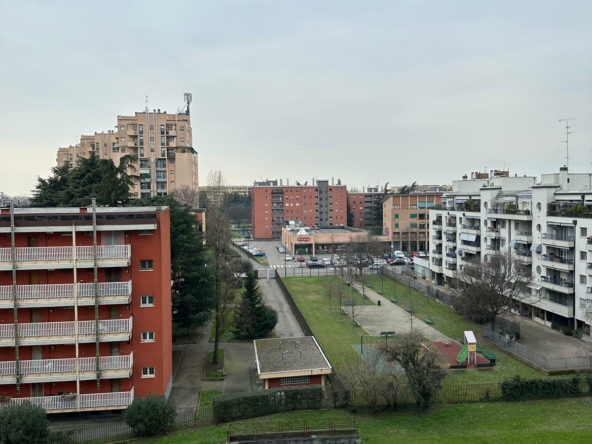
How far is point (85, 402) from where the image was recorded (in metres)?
24.0

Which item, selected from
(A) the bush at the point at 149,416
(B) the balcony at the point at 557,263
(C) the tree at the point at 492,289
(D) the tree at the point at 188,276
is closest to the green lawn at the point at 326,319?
(C) the tree at the point at 492,289

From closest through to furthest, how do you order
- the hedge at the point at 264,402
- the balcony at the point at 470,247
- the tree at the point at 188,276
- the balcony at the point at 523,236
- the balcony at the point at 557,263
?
the hedge at the point at 264,402
the tree at the point at 188,276
the balcony at the point at 557,263
the balcony at the point at 523,236
the balcony at the point at 470,247

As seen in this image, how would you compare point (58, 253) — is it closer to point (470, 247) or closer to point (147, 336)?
point (147, 336)

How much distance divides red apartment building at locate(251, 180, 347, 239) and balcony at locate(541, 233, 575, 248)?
74301mm

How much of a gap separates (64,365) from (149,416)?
524cm

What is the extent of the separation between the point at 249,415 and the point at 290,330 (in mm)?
17146

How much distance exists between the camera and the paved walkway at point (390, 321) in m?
39.0

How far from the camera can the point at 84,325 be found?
78.8 feet

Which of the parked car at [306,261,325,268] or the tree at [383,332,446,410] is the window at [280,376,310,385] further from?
the parked car at [306,261,325,268]

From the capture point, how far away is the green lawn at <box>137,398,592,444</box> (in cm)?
2147

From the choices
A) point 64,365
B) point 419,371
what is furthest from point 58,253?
point 419,371

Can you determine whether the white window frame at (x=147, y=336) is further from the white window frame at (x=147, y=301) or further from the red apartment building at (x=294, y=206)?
the red apartment building at (x=294, y=206)

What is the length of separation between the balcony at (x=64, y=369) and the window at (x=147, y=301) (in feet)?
8.42

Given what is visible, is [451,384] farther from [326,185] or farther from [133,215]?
[326,185]
